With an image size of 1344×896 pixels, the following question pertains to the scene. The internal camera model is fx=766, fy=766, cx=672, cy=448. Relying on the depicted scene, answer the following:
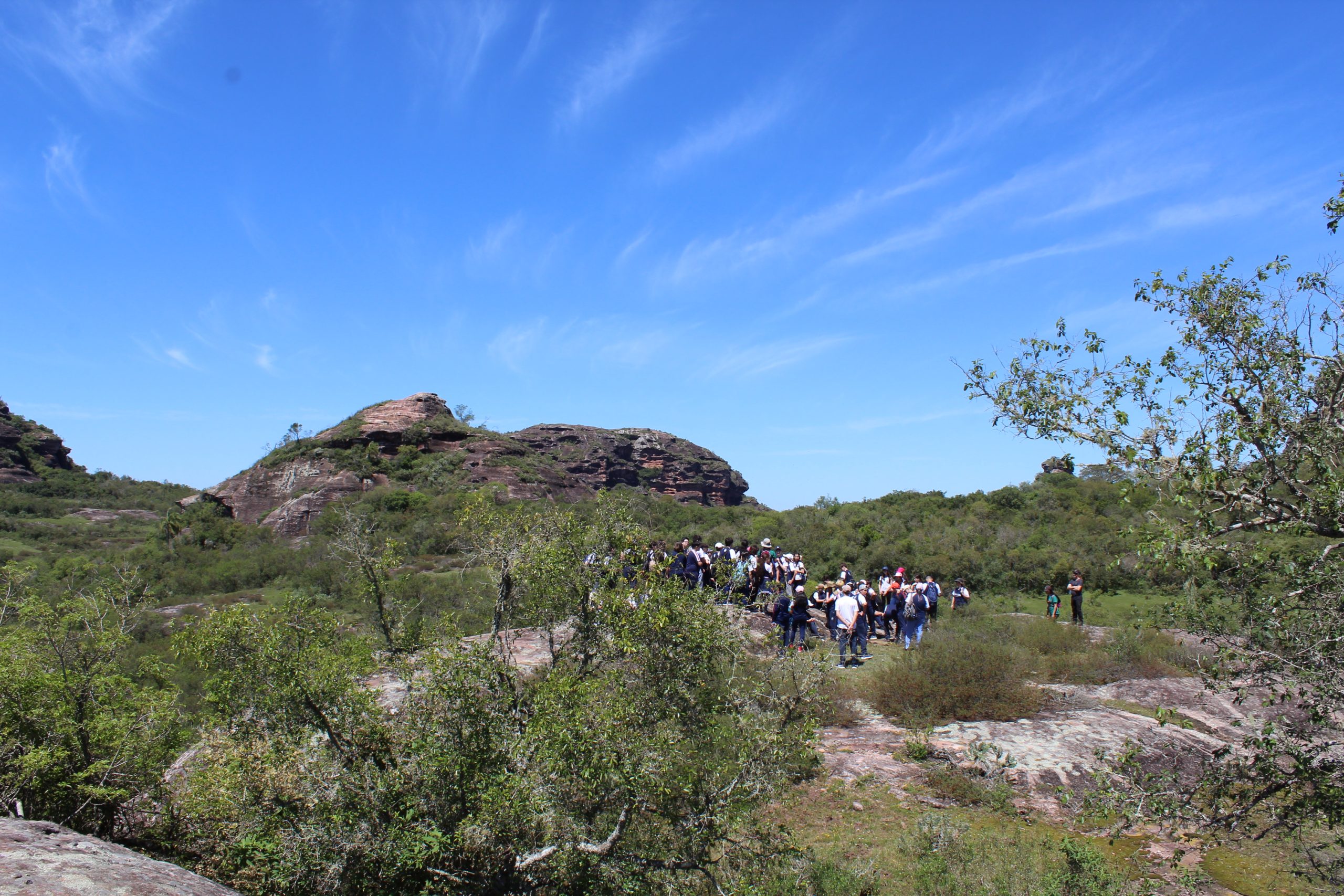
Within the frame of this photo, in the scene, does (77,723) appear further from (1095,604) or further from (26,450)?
(26,450)

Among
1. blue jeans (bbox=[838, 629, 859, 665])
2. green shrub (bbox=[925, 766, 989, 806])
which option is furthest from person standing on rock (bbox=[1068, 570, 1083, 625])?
green shrub (bbox=[925, 766, 989, 806])

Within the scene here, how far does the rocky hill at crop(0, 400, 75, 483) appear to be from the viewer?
79312 millimetres

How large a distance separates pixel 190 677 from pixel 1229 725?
54.7ft

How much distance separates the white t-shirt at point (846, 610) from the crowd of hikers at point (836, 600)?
0.01 metres

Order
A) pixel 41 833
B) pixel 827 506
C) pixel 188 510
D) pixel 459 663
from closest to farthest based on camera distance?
1. pixel 41 833
2. pixel 459 663
3. pixel 827 506
4. pixel 188 510

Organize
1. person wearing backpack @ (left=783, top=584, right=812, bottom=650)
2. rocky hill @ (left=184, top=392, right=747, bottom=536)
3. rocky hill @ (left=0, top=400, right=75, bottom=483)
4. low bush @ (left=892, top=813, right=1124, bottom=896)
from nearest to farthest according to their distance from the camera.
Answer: low bush @ (left=892, top=813, right=1124, bottom=896), person wearing backpack @ (left=783, top=584, right=812, bottom=650), rocky hill @ (left=184, top=392, right=747, bottom=536), rocky hill @ (left=0, top=400, right=75, bottom=483)

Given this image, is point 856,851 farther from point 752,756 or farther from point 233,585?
point 233,585

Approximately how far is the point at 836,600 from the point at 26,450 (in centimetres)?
10388

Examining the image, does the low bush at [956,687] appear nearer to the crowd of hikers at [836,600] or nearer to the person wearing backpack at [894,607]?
the crowd of hikers at [836,600]

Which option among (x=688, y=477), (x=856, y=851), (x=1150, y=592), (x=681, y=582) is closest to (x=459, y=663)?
(x=681, y=582)

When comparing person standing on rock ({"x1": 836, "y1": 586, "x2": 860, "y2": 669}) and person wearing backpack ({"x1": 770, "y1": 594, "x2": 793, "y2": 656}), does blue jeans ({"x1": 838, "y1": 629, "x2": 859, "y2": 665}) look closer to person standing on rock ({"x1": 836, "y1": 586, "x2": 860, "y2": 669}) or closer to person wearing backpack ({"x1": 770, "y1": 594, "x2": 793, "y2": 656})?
person standing on rock ({"x1": 836, "y1": 586, "x2": 860, "y2": 669})

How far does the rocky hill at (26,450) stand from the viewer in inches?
3123

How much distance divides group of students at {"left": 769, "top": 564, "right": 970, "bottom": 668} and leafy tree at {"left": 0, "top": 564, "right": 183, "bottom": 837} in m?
7.88

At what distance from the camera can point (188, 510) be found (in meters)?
55.5
